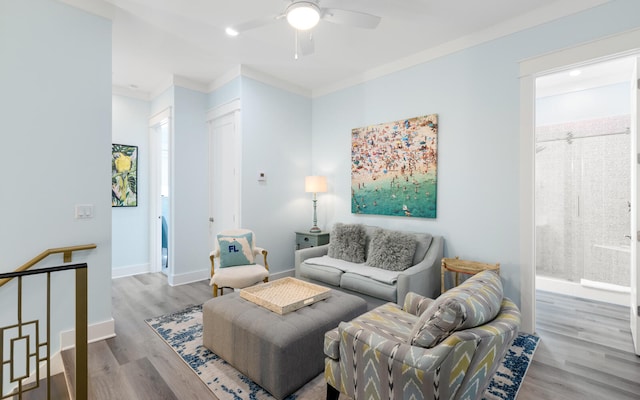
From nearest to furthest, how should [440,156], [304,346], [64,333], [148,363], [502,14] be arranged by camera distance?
[304,346] → [148,363] → [64,333] → [502,14] → [440,156]

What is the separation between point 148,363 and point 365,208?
9.60 ft

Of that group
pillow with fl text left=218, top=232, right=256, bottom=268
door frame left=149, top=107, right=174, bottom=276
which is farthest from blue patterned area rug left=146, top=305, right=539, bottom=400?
door frame left=149, top=107, right=174, bottom=276

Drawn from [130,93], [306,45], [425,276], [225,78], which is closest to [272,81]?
[225,78]

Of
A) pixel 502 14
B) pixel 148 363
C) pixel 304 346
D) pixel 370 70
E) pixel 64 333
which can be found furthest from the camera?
pixel 370 70

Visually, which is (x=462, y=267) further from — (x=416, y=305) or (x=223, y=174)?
(x=223, y=174)

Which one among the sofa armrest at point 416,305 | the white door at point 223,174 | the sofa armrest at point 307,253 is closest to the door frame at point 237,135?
the white door at point 223,174

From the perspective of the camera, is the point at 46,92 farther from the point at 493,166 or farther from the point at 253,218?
the point at 493,166

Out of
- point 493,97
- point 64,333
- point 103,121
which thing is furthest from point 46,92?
point 493,97

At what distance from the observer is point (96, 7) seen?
261 cm

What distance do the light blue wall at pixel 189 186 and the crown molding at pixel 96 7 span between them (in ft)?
5.30

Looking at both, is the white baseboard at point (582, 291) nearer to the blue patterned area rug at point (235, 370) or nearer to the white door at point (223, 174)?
the blue patterned area rug at point (235, 370)

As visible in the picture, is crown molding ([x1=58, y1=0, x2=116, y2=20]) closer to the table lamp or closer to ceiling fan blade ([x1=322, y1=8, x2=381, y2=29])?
ceiling fan blade ([x1=322, y1=8, x2=381, y2=29])

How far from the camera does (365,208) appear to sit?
13.5ft

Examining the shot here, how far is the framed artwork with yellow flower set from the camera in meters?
4.58
